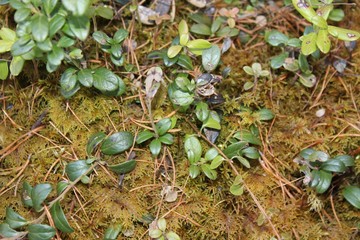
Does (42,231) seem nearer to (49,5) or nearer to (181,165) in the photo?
(181,165)

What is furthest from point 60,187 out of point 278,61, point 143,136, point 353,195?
point 353,195

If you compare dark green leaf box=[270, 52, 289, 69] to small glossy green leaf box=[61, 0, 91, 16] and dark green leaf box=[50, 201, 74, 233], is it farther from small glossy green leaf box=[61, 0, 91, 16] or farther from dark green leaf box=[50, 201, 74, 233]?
dark green leaf box=[50, 201, 74, 233]

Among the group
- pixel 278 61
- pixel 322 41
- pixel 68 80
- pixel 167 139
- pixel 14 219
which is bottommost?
pixel 14 219

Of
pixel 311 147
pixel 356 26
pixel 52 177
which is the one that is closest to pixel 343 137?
pixel 311 147

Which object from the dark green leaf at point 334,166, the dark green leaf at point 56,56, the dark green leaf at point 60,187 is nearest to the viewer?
the dark green leaf at point 56,56

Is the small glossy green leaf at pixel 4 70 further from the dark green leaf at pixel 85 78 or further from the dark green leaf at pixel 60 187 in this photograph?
the dark green leaf at pixel 60 187

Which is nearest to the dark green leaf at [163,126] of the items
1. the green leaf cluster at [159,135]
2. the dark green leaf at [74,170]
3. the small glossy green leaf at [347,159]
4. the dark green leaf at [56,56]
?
the green leaf cluster at [159,135]
